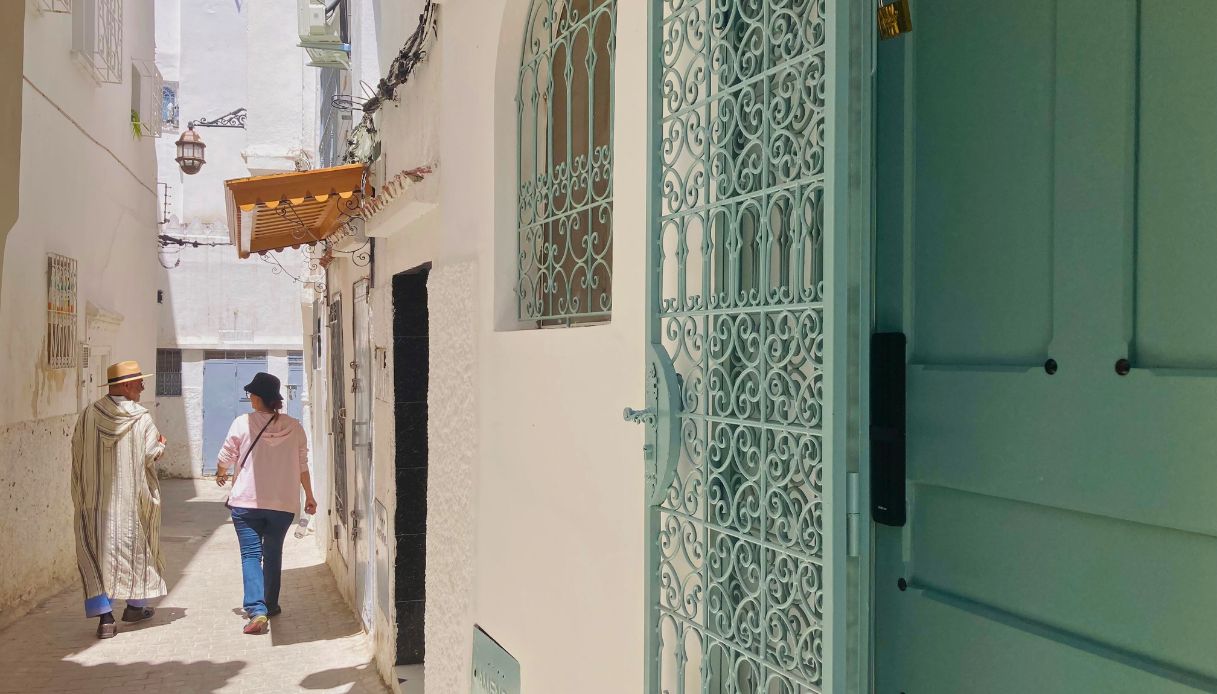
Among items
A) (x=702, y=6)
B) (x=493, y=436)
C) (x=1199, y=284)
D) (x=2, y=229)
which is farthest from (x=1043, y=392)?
(x=2, y=229)

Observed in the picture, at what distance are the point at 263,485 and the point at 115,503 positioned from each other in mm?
1085

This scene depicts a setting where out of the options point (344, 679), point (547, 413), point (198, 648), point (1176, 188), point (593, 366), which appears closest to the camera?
point (1176, 188)

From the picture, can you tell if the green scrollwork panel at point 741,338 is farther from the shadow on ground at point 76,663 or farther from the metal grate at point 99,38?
the metal grate at point 99,38

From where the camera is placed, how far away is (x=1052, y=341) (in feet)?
5.11

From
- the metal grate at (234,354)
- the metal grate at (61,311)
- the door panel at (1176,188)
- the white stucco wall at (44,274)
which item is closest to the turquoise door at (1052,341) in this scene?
the door panel at (1176,188)

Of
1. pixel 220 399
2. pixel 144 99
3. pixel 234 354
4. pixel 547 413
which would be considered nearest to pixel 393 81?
pixel 547 413

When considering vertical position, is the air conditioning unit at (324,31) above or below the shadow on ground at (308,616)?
above

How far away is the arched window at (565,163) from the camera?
10.1 ft

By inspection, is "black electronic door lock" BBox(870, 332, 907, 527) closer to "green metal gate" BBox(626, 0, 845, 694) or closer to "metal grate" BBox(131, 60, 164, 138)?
"green metal gate" BBox(626, 0, 845, 694)

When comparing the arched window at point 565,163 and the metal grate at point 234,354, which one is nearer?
the arched window at point 565,163

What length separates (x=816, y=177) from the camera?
169cm

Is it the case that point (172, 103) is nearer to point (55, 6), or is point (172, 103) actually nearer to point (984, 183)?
point (55, 6)

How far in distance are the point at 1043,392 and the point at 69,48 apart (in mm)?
10738

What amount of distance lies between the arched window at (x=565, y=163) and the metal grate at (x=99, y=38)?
8.31m
